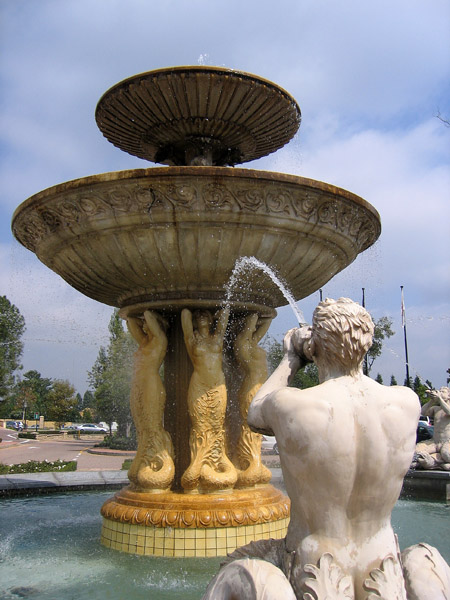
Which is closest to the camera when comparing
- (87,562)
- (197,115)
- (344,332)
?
(344,332)

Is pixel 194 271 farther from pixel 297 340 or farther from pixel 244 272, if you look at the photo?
pixel 297 340

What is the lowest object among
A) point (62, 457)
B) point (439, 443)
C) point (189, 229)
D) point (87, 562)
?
point (62, 457)

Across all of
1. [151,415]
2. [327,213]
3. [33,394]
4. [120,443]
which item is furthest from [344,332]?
[33,394]

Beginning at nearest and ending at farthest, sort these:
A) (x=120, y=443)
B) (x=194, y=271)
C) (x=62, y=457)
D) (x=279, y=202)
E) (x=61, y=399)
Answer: (x=279, y=202)
(x=194, y=271)
(x=62, y=457)
(x=120, y=443)
(x=61, y=399)

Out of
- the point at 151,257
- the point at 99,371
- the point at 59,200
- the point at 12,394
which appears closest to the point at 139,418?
the point at 151,257

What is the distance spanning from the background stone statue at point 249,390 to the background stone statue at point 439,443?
3503 mm

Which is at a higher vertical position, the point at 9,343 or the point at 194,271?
the point at 9,343

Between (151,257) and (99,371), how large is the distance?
3910cm

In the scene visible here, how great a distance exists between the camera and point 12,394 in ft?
146

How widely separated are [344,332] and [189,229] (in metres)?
2.99

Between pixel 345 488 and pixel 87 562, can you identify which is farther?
pixel 87 562

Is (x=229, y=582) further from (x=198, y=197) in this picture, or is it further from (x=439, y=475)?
(x=439, y=475)

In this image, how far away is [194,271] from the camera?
5355 mm

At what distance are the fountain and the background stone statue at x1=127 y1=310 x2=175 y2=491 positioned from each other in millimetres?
13
